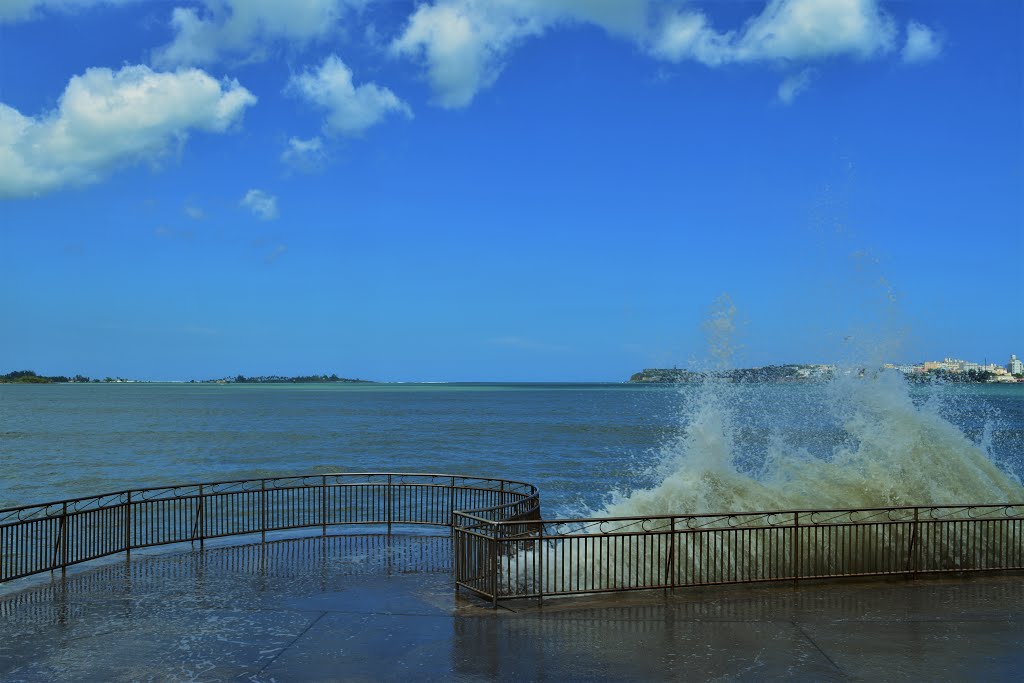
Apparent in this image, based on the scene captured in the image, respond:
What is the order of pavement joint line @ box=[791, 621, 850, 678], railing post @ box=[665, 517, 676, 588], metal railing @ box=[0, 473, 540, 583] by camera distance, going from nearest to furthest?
pavement joint line @ box=[791, 621, 850, 678]
railing post @ box=[665, 517, 676, 588]
metal railing @ box=[0, 473, 540, 583]

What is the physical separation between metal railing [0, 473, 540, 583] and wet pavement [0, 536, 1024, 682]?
0.86m

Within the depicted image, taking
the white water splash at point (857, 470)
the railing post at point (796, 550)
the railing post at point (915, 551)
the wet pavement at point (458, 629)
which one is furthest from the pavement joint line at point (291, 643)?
the railing post at point (915, 551)

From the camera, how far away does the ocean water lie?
17.8 meters

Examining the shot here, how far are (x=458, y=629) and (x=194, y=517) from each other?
19.2 metres

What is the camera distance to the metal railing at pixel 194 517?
1282 cm

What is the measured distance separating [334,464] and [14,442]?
30487 mm

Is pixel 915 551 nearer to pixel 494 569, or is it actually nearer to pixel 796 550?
pixel 796 550

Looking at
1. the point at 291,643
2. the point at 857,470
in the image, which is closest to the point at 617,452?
the point at 857,470

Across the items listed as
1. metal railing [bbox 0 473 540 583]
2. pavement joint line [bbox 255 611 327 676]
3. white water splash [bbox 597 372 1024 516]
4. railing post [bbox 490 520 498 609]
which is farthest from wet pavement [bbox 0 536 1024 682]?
white water splash [bbox 597 372 1024 516]

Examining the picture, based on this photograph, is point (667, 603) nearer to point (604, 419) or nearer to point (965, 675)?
point (965, 675)

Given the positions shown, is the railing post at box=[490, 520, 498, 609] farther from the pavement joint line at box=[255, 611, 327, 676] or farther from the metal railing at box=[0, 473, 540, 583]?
the pavement joint line at box=[255, 611, 327, 676]

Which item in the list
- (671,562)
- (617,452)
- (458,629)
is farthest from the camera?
(617,452)

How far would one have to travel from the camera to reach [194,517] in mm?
26297

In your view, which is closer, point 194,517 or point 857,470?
point 857,470
